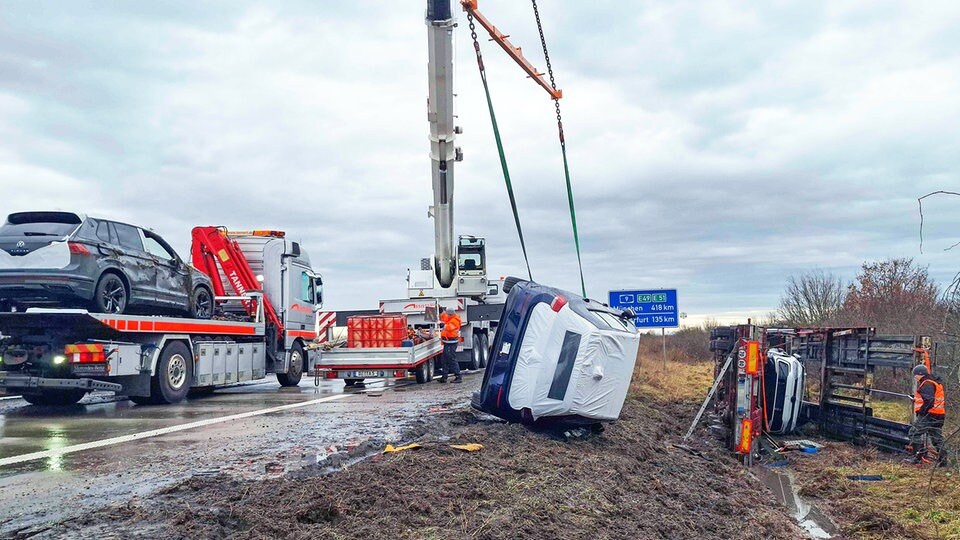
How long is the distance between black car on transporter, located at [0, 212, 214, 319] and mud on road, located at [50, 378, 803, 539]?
245 inches

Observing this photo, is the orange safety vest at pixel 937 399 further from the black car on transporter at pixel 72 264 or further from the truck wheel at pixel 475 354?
the truck wheel at pixel 475 354

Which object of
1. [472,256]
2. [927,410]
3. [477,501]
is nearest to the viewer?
[477,501]

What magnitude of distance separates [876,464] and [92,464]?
9.43 metres

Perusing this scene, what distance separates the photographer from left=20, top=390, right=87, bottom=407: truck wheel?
43.4 feet

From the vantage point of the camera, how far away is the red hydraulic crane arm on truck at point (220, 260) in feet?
57.9

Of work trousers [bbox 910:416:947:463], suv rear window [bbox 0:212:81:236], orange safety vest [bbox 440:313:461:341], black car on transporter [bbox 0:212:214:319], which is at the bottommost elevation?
work trousers [bbox 910:416:947:463]

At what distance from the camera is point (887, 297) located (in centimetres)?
2755

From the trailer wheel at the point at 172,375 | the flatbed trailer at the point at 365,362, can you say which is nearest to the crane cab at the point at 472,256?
the flatbed trailer at the point at 365,362

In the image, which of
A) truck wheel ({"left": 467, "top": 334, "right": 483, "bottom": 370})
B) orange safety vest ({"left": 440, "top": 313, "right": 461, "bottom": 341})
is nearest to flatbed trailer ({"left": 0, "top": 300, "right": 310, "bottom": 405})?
orange safety vest ({"left": 440, "top": 313, "right": 461, "bottom": 341})

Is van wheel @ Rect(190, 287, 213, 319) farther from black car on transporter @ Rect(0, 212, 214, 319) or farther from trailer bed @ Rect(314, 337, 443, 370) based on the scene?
trailer bed @ Rect(314, 337, 443, 370)

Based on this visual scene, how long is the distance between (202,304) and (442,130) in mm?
6832

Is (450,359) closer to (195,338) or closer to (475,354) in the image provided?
(475,354)

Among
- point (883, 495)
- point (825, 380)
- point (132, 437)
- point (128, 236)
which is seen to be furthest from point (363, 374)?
point (883, 495)

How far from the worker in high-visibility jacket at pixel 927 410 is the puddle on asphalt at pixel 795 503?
170 centimetres
